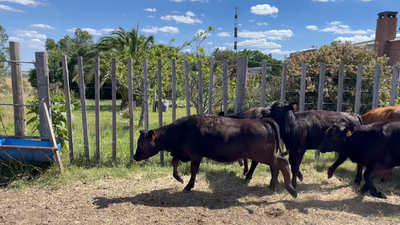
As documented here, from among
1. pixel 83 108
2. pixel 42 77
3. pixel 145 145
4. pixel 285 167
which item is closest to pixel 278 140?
pixel 285 167

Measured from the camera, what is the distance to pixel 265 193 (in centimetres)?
504

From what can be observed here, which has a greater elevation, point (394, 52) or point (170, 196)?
point (394, 52)

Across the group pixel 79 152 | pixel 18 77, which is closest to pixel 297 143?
pixel 79 152

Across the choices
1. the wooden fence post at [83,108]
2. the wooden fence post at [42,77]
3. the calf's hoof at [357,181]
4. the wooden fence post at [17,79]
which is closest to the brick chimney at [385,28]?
the calf's hoof at [357,181]

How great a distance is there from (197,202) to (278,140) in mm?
1686

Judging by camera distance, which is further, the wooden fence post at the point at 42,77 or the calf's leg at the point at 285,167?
the wooden fence post at the point at 42,77

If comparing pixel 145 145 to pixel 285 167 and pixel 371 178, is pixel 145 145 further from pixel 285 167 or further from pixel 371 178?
pixel 371 178

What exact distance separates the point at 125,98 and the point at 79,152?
14.4 m

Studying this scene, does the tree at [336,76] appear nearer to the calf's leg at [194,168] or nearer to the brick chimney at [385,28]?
the calf's leg at [194,168]

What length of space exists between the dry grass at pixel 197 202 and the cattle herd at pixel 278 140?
26 centimetres

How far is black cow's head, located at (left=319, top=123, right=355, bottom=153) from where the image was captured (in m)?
5.04

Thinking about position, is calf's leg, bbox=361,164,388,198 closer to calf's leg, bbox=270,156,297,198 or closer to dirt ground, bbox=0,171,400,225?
dirt ground, bbox=0,171,400,225

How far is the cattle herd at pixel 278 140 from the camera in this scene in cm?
470

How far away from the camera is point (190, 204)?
14.8ft
